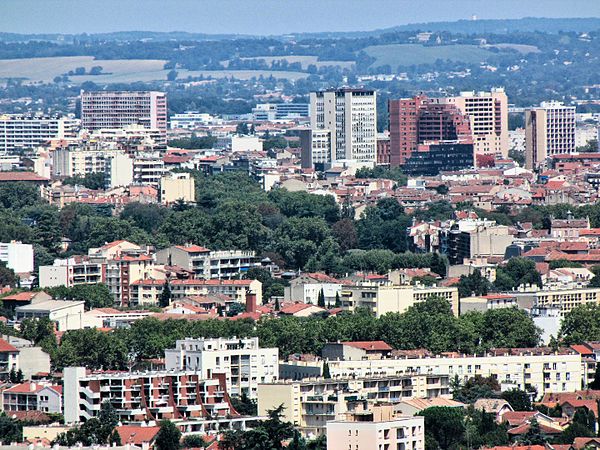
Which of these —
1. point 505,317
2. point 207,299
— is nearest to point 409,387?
point 505,317

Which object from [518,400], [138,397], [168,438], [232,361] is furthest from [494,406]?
[168,438]

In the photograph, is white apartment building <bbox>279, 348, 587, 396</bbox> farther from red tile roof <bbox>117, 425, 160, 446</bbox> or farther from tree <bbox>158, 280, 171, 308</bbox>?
tree <bbox>158, 280, 171, 308</bbox>

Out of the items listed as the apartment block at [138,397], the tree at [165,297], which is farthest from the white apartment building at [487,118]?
the apartment block at [138,397]

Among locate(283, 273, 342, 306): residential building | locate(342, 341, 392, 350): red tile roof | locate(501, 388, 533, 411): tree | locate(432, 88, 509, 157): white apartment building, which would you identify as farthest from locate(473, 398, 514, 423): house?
locate(432, 88, 509, 157): white apartment building

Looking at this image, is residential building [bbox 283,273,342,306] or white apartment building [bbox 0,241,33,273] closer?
residential building [bbox 283,273,342,306]

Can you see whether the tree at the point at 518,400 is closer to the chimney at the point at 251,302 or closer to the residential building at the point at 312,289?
the chimney at the point at 251,302

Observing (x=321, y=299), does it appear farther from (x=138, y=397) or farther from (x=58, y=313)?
(x=138, y=397)
